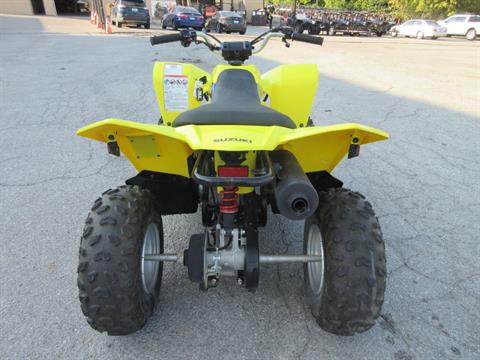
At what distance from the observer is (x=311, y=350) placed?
2229 millimetres

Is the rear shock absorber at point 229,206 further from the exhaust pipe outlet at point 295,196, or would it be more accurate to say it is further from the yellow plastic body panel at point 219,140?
the exhaust pipe outlet at point 295,196

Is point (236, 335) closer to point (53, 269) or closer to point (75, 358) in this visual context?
point (75, 358)

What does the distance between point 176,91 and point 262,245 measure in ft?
5.31

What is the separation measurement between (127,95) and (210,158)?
6163mm


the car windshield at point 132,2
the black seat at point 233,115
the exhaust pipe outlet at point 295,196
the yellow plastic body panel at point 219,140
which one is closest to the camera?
the exhaust pipe outlet at point 295,196

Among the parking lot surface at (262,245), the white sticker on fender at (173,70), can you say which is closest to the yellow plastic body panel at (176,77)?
the white sticker on fender at (173,70)

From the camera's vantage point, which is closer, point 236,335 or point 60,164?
point 236,335

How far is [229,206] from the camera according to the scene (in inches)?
84.7

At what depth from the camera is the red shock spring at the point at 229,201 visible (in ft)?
6.93

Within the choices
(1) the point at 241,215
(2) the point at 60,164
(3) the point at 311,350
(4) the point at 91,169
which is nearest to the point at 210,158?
(1) the point at 241,215

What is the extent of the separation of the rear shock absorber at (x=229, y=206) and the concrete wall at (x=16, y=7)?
42817 millimetres

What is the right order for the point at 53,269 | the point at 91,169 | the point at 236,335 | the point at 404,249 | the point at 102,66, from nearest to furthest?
1. the point at 236,335
2. the point at 53,269
3. the point at 404,249
4. the point at 91,169
5. the point at 102,66

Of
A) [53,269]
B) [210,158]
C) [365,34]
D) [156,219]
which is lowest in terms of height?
[365,34]

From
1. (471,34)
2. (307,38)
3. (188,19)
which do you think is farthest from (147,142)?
(471,34)
